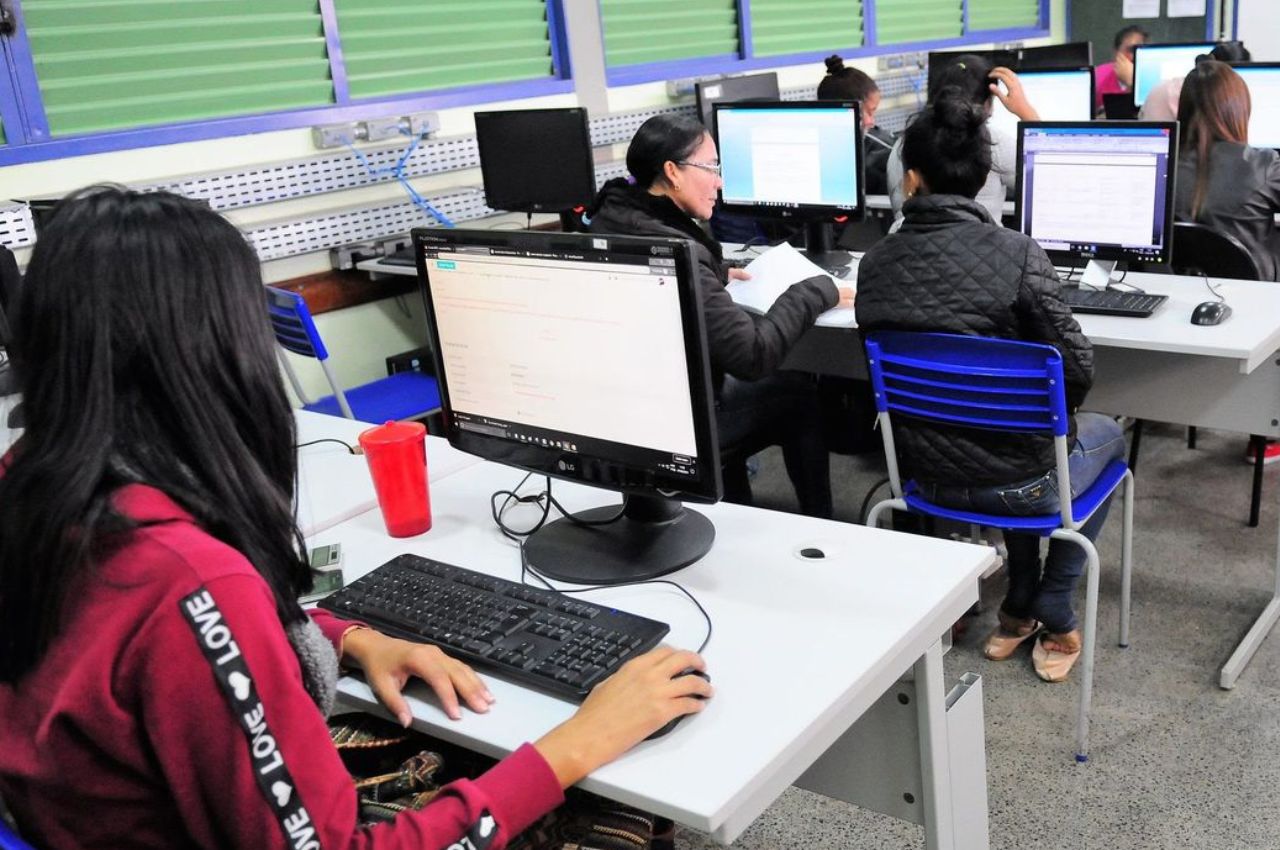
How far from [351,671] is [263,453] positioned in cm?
40

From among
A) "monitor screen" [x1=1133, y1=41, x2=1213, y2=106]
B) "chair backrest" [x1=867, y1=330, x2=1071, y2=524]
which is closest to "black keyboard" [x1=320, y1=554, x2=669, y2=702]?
"chair backrest" [x1=867, y1=330, x2=1071, y2=524]

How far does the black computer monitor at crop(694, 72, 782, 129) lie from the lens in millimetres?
4871

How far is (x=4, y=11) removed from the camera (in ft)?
10.3

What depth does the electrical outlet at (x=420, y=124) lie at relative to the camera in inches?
161

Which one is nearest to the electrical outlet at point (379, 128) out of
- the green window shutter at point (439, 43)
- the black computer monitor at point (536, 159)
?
the green window shutter at point (439, 43)

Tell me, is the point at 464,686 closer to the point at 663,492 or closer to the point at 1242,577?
the point at 663,492

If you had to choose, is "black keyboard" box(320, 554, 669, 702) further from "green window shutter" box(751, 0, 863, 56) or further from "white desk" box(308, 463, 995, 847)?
"green window shutter" box(751, 0, 863, 56)

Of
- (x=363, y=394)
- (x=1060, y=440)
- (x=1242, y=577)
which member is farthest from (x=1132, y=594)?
(x=363, y=394)

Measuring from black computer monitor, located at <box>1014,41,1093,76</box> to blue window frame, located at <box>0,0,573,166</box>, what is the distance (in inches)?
97.3

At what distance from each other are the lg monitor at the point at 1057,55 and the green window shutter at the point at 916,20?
89cm

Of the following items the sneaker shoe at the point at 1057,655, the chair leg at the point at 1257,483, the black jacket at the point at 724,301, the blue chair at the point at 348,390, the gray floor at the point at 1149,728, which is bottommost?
the gray floor at the point at 1149,728

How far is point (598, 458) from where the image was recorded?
1521 mm

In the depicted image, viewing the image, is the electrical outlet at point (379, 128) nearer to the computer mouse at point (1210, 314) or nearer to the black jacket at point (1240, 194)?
the black jacket at point (1240, 194)

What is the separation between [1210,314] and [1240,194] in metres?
1.01
